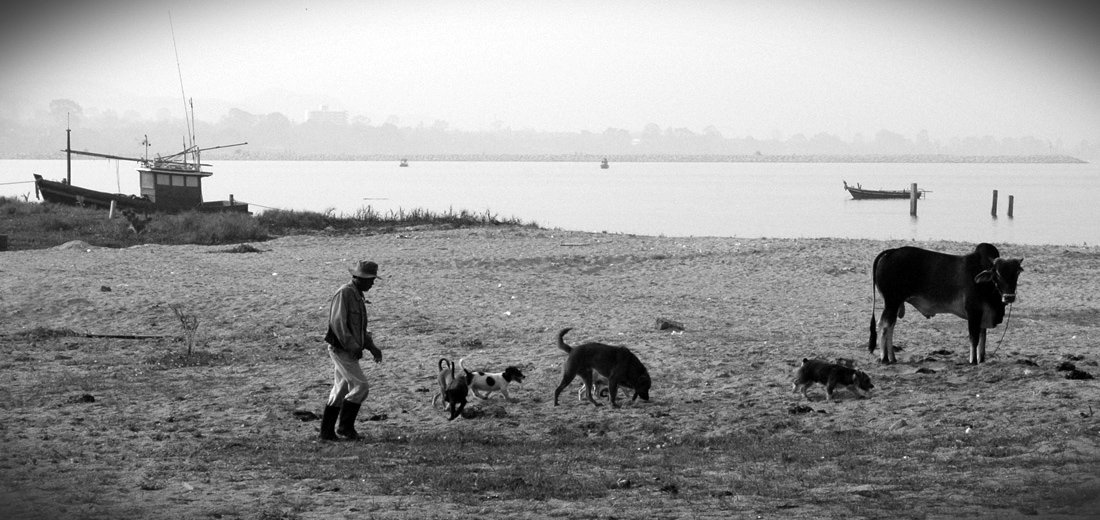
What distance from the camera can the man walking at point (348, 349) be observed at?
9.29 metres

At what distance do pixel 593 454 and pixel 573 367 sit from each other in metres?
1.56

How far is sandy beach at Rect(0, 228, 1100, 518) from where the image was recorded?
306 inches

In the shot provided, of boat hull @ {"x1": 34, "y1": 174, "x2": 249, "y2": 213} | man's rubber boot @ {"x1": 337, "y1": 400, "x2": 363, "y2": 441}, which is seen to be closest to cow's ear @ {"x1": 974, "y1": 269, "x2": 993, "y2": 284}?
man's rubber boot @ {"x1": 337, "y1": 400, "x2": 363, "y2": 441}

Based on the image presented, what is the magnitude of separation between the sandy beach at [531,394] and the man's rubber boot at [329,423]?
0.09 metres

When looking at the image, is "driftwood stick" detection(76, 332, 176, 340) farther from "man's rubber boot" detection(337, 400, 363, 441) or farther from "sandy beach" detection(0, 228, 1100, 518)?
"man's rubber boot" detection(337, 400, 363, 441)

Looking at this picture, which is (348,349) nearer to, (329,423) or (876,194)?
(329,423)

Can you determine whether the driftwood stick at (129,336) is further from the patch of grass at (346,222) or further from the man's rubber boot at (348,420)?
the patch of grass at (346,222)

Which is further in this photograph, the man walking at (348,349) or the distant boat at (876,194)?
the distant boat at (876,194)

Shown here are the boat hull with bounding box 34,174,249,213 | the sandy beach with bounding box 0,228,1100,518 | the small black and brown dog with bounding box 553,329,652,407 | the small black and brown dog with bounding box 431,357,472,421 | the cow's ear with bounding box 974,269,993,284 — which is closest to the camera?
the sandy beach with bounding box 0,228,1100,518

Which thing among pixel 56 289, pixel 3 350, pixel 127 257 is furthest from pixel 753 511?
pixel 127 257

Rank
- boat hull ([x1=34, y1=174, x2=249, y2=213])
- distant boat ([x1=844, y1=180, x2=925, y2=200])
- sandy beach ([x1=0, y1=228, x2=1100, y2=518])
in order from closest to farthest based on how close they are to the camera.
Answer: sandy beach ([x1=0, y1=228, x2=1100, y2=518]), boat hull ([x1=34, y1=174, x2=249, y2=213]), distant boat ([x1=844, y1=180, x2=925, y2=200])

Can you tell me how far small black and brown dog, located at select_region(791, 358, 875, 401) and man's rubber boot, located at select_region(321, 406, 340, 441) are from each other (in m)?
4.27

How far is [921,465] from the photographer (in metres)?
8.52

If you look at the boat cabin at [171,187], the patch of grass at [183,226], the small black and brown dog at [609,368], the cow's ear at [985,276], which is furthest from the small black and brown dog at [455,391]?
the boat cabin at [171,187]
